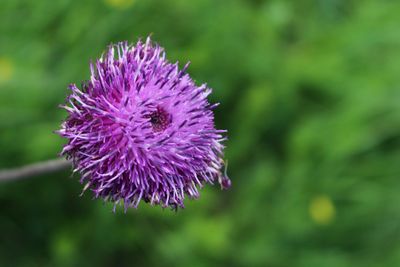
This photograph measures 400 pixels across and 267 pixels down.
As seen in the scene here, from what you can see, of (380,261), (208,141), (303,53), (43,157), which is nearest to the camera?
(208,141)

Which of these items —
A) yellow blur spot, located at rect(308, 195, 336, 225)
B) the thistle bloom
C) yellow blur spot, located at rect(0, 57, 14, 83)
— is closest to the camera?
the thistle bloom

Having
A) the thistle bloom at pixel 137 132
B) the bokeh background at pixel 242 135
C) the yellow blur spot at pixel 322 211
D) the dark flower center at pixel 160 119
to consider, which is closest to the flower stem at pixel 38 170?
the thistle bloom at pixel 137 132

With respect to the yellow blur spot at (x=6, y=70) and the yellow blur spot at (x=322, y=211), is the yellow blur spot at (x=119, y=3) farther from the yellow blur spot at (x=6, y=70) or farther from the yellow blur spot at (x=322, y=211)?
the yellow blur spot at (x=322, y=211)

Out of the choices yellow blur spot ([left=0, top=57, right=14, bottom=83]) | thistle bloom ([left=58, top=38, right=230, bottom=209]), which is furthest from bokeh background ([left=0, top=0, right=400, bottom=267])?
thistle bloom ([left=58, top=38, right=230, bottom=209])

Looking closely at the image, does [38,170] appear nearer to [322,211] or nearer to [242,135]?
[242,135]

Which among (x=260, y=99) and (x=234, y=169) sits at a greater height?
(x=260, y=99)

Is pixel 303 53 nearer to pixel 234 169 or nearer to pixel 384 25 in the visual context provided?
pixel 384 25

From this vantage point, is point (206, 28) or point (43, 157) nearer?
point (43, 157)

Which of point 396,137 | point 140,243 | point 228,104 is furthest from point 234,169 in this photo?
point 396,137

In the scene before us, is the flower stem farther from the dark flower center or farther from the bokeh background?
the bokeh background
